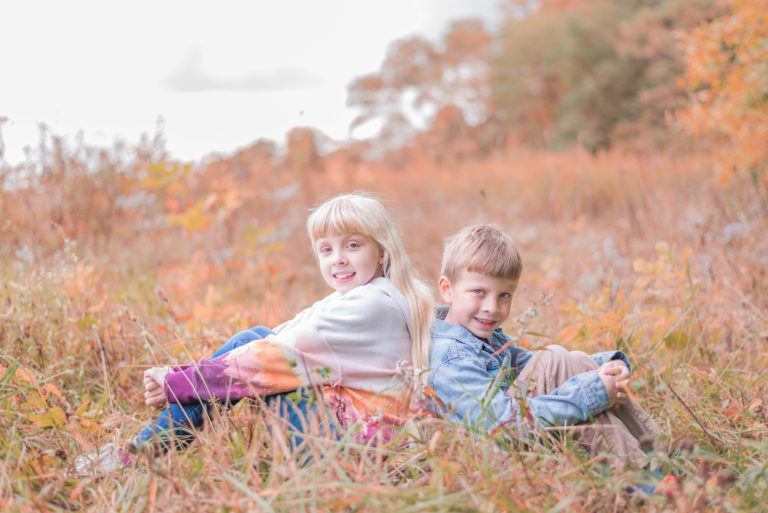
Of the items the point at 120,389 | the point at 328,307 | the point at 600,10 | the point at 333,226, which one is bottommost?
the point at 120,389

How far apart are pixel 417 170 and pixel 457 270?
8824mm

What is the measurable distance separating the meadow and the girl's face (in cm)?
42

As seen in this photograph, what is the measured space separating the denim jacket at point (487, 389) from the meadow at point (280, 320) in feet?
0.28

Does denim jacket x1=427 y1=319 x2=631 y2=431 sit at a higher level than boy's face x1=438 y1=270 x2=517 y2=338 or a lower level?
lower

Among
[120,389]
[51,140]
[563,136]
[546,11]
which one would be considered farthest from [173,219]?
[546,11]

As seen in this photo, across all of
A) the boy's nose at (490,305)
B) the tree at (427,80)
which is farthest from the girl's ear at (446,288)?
the tree at (427,80)

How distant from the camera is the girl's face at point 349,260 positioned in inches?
92.6

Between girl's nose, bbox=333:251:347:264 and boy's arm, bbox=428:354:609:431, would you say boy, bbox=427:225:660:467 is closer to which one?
boy's arm, bbox=428:354:609:431

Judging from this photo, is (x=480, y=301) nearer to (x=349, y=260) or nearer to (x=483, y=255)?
(x=483, y=255)

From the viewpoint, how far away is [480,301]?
222 centimetres

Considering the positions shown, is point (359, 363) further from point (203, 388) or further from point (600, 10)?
point (600, 10)

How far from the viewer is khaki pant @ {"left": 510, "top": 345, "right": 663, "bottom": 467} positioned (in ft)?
6.56

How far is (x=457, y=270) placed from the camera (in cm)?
227

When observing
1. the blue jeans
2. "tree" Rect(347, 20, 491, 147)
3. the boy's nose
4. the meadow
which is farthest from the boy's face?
"tree" Rect(347, 20, 491, 147)
